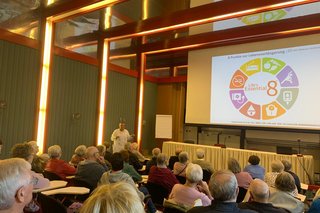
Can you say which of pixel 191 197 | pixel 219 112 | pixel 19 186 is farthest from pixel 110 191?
pixel 219 112

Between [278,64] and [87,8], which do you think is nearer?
[87,8]

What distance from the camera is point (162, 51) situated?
29.7 ft

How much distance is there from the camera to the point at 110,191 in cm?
92

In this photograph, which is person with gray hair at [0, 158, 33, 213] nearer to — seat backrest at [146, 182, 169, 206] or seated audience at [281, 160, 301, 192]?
seat backrest at [146, 182, 169, 206]

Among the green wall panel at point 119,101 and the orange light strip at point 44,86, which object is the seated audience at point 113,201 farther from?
the green wall panel at point 119,101

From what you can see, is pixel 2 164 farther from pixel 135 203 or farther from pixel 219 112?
pixel 219 112

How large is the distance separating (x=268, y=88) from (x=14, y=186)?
22.0ft

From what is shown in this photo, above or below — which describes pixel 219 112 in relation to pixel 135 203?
above

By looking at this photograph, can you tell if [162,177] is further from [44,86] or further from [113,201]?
[44,86]

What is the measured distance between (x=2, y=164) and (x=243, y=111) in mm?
6695

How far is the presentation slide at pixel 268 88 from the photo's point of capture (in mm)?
6445

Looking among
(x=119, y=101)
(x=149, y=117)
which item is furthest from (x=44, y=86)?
(x=149, y=117)

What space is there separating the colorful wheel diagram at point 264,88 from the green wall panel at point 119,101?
3.20 meters

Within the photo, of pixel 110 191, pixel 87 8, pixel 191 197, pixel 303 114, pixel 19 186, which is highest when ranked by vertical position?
pixel 87 8
